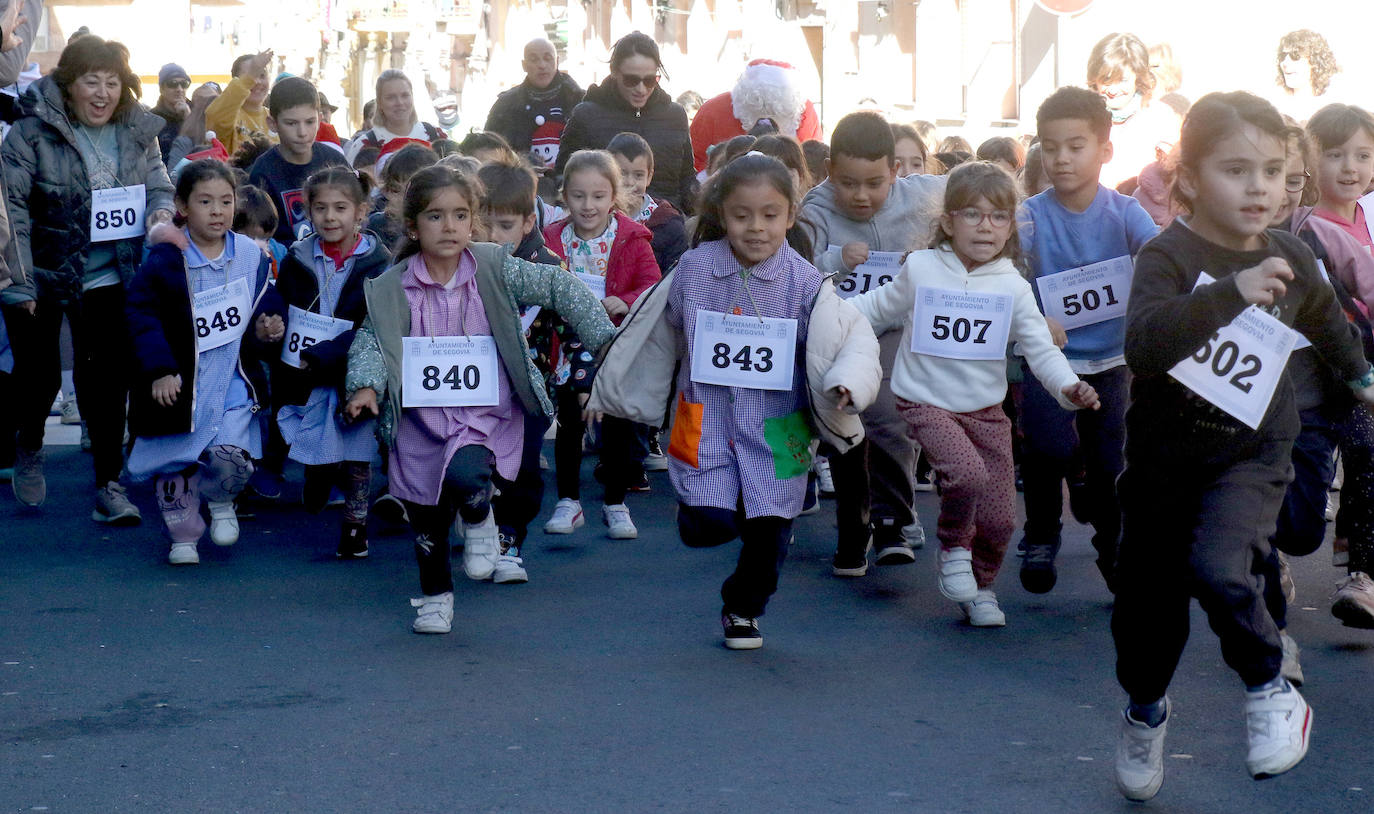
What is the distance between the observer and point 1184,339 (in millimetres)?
3938

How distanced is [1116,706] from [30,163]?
565 cm

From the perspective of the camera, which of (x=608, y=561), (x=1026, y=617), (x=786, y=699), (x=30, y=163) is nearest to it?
(x=786, y=699)

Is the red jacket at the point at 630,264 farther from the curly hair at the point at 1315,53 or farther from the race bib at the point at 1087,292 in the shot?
the curly hair at the point at 1315,53

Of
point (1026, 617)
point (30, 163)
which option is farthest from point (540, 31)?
point (1026, 617)

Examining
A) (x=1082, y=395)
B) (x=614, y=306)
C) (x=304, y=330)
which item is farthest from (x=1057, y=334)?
(x=304, y=330)

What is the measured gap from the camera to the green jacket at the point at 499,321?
20.5ft

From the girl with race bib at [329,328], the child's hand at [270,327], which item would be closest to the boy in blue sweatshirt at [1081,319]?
the girl with race bib at [329,328]

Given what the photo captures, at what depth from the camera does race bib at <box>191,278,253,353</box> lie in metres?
7.49

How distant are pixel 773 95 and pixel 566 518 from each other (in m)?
3.87

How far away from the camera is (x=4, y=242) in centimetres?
634

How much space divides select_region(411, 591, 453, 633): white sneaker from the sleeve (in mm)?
2793

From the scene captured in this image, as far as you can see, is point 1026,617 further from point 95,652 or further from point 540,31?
point 540,31

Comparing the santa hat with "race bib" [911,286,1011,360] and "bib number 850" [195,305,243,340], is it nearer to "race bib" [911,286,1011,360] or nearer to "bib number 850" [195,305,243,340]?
"bib number 850" [195,305,243,340]

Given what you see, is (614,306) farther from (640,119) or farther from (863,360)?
(640,119)
